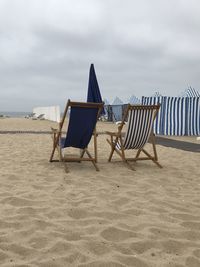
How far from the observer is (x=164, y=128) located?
14.5m

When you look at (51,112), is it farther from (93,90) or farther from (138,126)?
(138,126)

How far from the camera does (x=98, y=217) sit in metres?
3.13

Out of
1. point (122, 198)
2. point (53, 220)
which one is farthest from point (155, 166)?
point (53, 220)

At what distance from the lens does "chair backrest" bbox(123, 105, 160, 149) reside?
562 cm

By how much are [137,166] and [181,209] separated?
2.44 metres

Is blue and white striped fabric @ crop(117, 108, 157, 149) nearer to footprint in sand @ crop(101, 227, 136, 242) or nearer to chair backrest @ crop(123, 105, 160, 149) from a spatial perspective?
chair backrest @ crop(123, 105, 160, 149)

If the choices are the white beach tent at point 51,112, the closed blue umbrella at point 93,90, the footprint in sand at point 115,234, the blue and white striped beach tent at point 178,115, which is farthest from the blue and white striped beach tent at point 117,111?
the footprint in sand at point 115,234

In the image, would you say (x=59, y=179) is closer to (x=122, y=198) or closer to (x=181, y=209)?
(x=122, y=198)

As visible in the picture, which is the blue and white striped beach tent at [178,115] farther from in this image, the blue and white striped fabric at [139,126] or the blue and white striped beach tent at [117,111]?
the blue and white striped beach tent at [117,111]

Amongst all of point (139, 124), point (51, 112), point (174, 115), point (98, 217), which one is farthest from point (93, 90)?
point (51, 112)

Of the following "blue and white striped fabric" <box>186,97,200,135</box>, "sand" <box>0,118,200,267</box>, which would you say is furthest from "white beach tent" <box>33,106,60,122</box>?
"sand" <box>0,118,200,267</box>

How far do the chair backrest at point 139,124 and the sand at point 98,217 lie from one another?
0.61 meters

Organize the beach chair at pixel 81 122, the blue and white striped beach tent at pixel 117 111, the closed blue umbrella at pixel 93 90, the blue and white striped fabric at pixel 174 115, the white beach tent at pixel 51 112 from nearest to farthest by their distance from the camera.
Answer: the beach chair at pixel 81 122 → the closed blue umbrella at pixel 93 90 → the blue and white striped fabric at pixel 174 115 → the white beach tent at pixel 51 112 → the blue and white striped beach tent at pixel 117 111

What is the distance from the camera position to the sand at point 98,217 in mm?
2367
